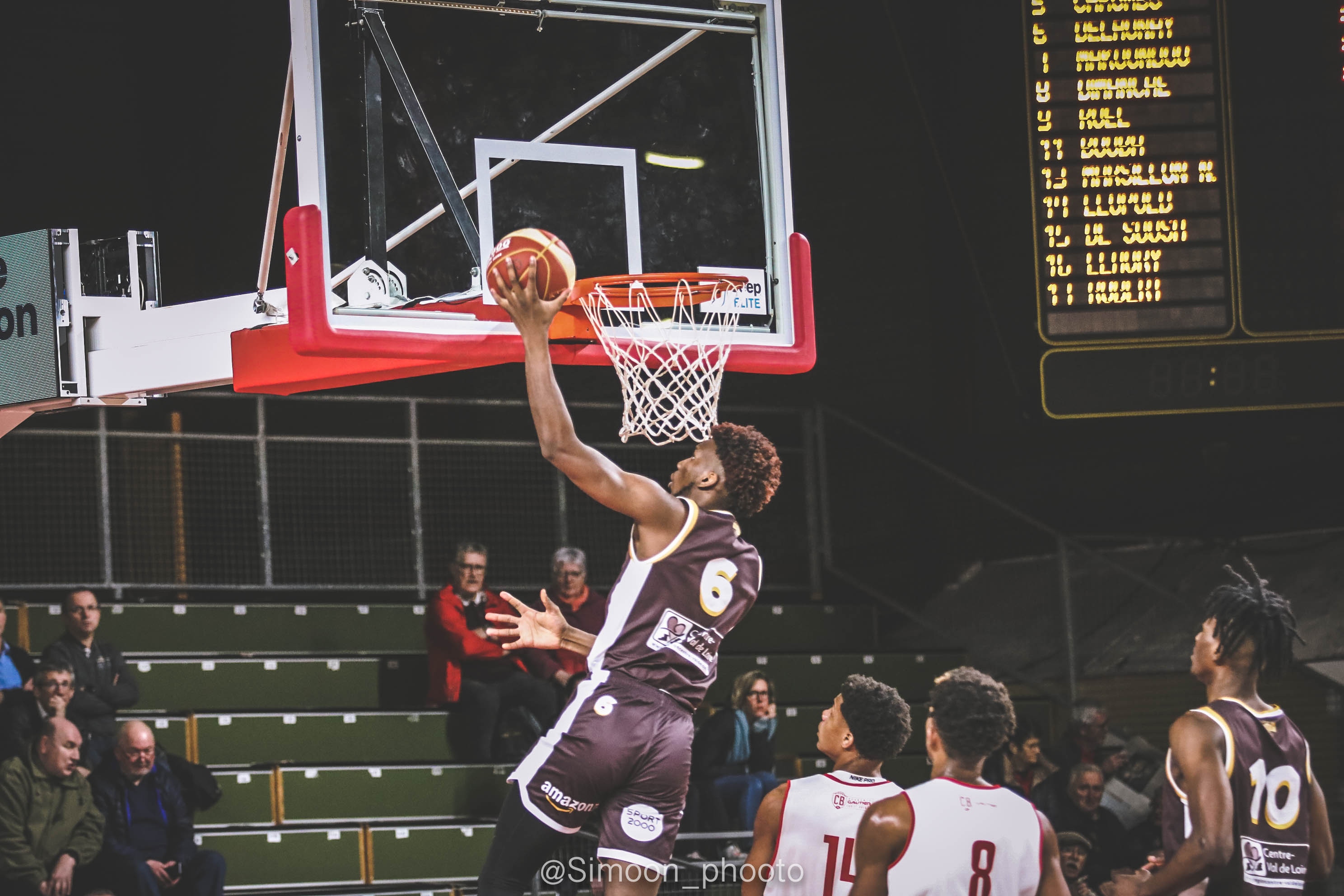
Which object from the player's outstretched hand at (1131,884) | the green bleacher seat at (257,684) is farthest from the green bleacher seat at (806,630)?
the player's outstretched hand at (1131,884)

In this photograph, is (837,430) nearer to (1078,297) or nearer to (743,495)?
(1078,297)

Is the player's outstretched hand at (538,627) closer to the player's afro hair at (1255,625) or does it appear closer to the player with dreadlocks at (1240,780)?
the player with dreadlocks at (1240,780)

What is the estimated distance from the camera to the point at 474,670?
9.82 m

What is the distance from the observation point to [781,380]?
1268 centimetres

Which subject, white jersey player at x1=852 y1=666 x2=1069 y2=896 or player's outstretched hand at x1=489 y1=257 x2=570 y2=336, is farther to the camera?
player's outstretched hand at x1=489 y1=257 x2=570 y2=336

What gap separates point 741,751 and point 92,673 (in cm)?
348

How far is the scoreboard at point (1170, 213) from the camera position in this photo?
8.56m

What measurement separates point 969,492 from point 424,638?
4.02 meters

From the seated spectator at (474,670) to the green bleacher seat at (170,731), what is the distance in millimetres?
1427

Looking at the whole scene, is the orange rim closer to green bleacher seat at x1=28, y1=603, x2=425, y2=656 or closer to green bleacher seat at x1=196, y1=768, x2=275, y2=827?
green bleacher seat at x1=196, y1=768, x2=275, y2=827

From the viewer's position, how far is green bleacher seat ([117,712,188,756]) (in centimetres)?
959

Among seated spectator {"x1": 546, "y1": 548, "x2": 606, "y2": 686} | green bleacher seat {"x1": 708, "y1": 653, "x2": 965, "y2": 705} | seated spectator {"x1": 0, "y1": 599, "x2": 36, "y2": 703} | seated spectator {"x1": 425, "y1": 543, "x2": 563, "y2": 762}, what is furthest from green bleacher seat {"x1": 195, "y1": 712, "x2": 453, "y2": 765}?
green bleacher seat {"x1": 708, "y1": 653, "x2": 965, "y2": 705}

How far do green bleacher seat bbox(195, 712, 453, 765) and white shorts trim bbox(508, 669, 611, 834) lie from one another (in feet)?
17.2

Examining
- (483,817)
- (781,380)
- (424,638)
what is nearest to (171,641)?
(424,638)
